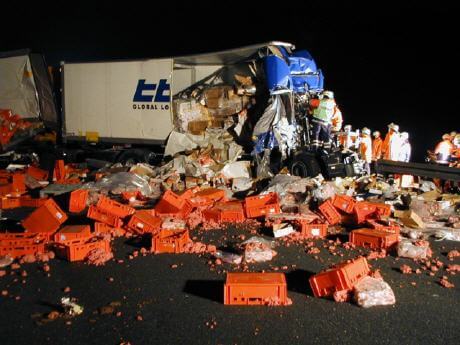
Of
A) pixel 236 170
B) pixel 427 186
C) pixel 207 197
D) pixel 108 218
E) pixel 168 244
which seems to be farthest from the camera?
pixel 236 170

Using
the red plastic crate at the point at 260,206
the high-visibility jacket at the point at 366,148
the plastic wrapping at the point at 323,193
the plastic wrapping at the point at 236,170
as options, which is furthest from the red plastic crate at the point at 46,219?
the high-visibility jacket at the point at 366,148

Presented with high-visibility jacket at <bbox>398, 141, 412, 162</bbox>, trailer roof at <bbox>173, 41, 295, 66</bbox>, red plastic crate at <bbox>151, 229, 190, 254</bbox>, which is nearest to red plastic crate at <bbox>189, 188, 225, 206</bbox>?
red plastic crate at <bbox>151, 229, 190, 254</bbox>

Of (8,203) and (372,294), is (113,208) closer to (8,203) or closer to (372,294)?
(8,203)

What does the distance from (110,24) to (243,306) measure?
27.1m

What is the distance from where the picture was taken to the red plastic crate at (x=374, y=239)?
6.24m

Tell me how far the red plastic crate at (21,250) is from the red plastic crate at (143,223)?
1334 millimetres

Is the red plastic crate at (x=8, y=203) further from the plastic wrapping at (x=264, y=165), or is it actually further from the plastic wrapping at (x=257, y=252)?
the plastic wrapping at (x=257, y=252)

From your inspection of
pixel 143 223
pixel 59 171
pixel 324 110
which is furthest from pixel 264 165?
pixel 59 171

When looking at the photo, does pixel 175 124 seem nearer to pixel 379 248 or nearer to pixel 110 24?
pixel 379 248

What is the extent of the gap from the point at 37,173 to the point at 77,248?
631 cm

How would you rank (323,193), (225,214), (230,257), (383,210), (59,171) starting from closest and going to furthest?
(230,257), (383,210), (225,214), (323,193), (59,171)

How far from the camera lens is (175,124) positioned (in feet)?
37.9

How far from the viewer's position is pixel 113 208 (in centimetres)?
703

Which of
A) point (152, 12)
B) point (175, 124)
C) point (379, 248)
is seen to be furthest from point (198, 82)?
point (152, 12)
